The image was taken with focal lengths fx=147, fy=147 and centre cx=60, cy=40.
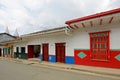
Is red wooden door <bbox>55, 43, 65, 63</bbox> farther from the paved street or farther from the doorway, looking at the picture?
the doorway

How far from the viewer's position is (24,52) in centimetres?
2514

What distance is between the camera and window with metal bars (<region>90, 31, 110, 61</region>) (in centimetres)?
1210

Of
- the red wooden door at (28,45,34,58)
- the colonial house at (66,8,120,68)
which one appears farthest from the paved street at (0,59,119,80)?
the red wooden door at (28,45,34,58)

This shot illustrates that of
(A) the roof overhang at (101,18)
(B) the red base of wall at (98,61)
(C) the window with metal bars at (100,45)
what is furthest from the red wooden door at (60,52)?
(C) the window with metal bars at (100,45)

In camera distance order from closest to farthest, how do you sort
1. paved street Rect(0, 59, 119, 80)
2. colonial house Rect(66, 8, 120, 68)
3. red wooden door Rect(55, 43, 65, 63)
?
paved street Rect(0, 59, 119, 80), colonial house Rect(66, 8, 120, 68), red wooden door Rect(55, 43, 65, 63)

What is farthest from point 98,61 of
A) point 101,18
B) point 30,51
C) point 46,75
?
point 30,51

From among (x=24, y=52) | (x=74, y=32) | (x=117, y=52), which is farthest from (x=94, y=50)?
(x=24, y=52)

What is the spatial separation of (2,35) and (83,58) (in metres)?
41.7

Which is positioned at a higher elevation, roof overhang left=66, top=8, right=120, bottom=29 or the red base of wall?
roof overhang left=66, top=8, right=120, bottom=29

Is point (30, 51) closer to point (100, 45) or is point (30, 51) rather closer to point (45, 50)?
point (45, 50)

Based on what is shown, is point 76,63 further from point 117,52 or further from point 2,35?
point 2,35

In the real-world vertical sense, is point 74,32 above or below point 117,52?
above

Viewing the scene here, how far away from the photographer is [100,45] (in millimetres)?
12500

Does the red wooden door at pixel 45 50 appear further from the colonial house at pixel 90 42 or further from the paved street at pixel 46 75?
the paved street at pixel 46 75
